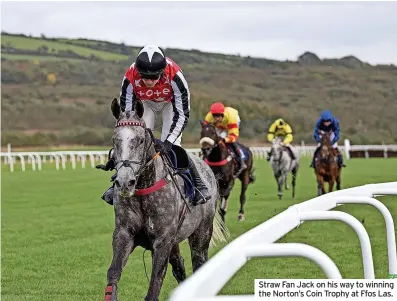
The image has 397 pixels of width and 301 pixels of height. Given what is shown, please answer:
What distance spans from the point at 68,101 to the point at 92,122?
10.4 m

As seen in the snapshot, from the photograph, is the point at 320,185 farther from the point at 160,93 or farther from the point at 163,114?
the point at 160,93

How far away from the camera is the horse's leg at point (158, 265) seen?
5.84 m

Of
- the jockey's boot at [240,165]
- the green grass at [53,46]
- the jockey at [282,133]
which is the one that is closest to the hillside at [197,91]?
the green grass at [53,46]

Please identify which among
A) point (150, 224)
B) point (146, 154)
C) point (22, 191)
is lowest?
point (22, 191)

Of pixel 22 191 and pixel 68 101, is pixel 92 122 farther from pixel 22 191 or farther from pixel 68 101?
pixel 22 191

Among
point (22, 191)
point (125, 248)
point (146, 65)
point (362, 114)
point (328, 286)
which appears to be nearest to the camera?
point (328, 286)

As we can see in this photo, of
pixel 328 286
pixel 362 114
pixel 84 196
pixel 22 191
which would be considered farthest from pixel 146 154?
pixel 362 114

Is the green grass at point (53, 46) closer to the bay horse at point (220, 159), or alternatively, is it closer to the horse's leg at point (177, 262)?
the bay horse at point (220, 159)

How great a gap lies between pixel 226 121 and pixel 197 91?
5650 cm

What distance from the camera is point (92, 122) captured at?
69750mm

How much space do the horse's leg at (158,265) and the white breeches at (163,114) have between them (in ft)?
3.46

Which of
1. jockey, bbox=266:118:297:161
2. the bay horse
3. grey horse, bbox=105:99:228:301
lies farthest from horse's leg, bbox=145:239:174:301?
jockey, bbox=266:118:297:161

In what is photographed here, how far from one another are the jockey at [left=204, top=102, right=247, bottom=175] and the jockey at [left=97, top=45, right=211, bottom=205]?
18.3 feet

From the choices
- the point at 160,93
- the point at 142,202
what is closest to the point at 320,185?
the point at 160,93
